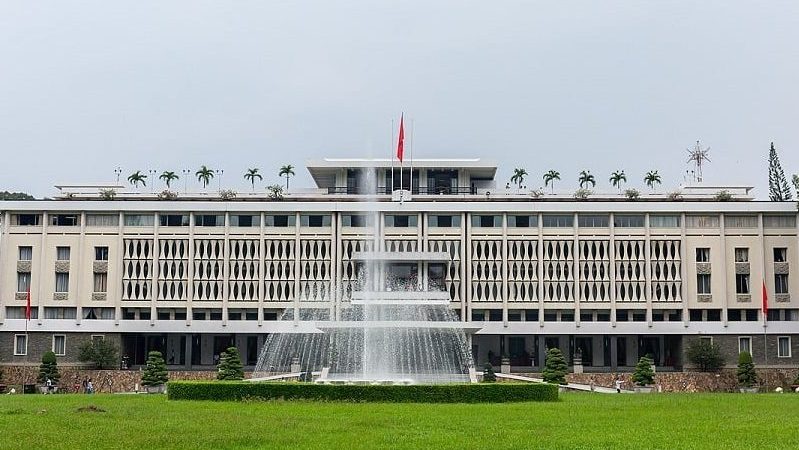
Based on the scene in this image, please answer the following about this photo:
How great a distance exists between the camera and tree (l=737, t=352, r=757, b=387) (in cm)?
5362

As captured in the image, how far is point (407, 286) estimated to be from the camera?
59.1 metres

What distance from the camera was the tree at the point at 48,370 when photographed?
54125 mm

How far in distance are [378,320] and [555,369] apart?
8.95m

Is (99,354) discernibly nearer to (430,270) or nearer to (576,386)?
(430,270)

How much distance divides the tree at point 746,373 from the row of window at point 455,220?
873 centimetres

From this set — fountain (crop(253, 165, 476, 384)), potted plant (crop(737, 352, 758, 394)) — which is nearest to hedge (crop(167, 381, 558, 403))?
fountain (crop(253, 165, 476, 384))

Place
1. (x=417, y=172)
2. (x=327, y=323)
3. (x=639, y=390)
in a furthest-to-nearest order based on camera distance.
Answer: (x=417, y=172) → (x=327, y=323) → (x=639, y=390)

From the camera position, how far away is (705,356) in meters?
56.3

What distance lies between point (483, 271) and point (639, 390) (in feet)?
43.3

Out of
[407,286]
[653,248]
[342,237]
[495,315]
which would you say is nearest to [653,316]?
[653,248]

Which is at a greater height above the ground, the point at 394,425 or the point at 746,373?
the point at 394,425

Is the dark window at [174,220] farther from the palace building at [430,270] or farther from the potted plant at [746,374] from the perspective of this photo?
the potted plant at [746,374]

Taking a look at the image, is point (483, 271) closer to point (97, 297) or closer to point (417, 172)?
point (417, 172)

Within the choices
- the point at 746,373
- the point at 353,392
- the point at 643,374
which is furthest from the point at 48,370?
the point at 746,373
